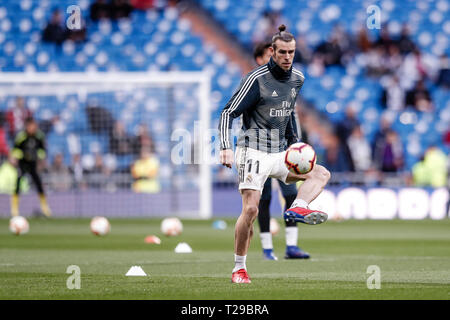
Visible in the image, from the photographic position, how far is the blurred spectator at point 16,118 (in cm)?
2509

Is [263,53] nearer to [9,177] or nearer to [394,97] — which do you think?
[9,177]

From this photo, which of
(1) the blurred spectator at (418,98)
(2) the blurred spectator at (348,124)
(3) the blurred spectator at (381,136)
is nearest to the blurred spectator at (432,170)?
(3) the blurred spectator at (381,136)

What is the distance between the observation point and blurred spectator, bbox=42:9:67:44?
28500mm

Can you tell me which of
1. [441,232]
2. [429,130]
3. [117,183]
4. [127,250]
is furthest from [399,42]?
[127,250]

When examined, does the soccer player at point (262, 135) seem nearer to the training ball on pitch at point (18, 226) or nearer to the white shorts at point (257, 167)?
the white shorts at point (257, 167)

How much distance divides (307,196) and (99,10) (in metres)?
21.7

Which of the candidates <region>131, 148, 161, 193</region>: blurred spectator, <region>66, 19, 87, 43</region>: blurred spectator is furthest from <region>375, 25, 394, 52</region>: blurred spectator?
<region>66, 19, 87, 43</region>: blurred spectator

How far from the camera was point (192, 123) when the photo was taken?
2453 centimetres

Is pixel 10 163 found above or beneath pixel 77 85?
beneath

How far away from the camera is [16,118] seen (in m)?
25.2

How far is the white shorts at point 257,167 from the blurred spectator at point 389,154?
15836mm
